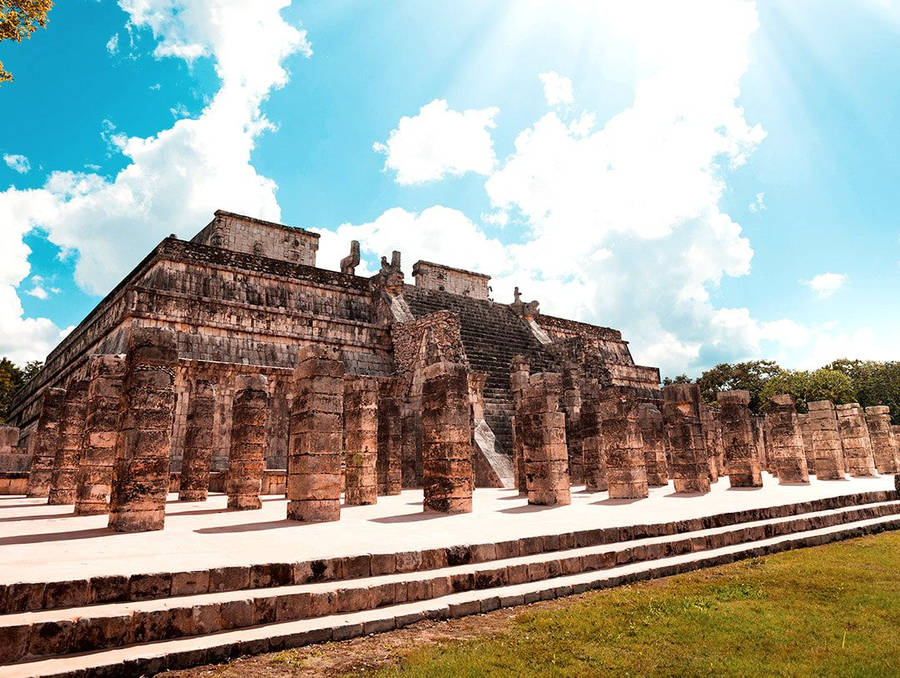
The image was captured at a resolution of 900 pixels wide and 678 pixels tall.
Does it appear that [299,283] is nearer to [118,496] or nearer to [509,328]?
[509,328]

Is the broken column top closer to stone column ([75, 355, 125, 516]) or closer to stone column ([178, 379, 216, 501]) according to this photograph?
stone column ([178, 379, 216, 501])

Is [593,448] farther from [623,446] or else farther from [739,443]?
[739,443]

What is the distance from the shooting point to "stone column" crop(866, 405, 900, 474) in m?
20.8

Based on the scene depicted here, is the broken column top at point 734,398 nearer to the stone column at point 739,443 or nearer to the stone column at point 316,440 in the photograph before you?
the stone column at point 739,443

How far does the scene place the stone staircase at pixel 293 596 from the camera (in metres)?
3.64

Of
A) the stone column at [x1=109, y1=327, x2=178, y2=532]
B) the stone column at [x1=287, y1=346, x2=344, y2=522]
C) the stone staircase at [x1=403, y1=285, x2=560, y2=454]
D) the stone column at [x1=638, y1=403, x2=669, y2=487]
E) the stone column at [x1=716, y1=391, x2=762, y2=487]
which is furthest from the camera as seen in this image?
the stone staircase at [x1=403, y1=285, x2=560, y2=454]

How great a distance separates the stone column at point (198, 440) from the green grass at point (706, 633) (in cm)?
1065

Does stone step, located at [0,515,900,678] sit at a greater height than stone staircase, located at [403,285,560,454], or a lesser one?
lesser

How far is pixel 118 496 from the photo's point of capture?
26.0 feet

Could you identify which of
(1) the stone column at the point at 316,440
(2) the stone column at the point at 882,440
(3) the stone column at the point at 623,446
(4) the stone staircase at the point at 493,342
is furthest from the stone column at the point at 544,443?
(2) the stone column at the point at 882,440

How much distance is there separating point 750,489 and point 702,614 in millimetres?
11219

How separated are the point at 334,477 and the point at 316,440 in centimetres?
70

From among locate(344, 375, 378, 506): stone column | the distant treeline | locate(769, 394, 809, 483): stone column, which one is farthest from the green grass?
the distant treeline

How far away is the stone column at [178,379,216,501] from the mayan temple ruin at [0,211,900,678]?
5 centimetres
